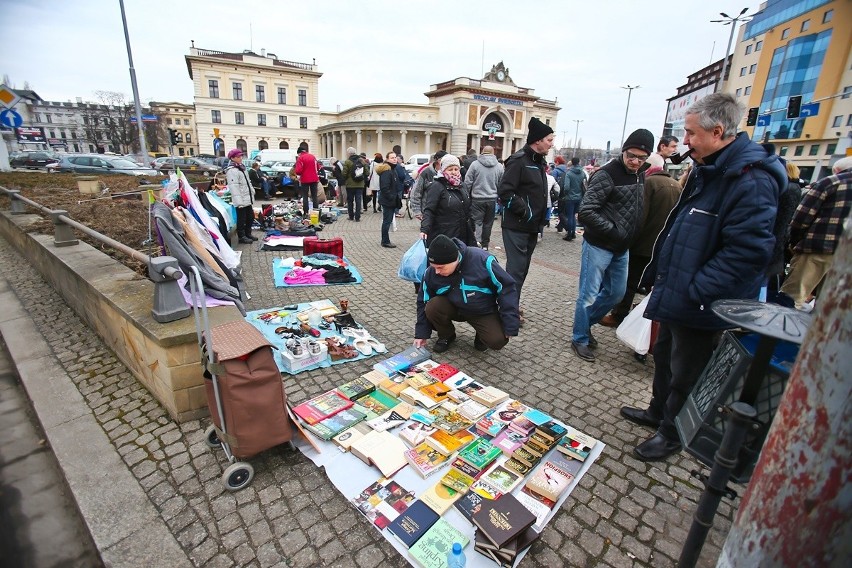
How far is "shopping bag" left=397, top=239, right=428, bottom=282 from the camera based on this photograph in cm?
459

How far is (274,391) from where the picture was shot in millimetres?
2346

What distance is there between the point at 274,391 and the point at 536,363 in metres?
2.47

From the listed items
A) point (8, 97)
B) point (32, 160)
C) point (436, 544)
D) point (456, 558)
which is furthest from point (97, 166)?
point (456, 558)

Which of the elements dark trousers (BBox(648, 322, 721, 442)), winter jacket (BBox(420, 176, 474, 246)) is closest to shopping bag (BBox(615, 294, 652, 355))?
dark trousers (BBox(648, 322, 721, 442))

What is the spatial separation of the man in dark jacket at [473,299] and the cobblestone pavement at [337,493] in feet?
1.16

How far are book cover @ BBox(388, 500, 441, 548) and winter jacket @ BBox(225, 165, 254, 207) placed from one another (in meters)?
Result: 7.17

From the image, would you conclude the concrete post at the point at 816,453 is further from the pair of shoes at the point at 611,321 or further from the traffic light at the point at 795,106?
the traffic light at the point at 795,106

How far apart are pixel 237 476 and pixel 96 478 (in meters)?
0.83

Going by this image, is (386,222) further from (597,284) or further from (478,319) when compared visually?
(597,284)

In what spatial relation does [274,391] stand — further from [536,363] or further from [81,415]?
[536,363]

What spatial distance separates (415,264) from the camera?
4.62m

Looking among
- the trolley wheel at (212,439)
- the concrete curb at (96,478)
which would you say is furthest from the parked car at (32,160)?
Answer: the trolley wheel at (212,439)

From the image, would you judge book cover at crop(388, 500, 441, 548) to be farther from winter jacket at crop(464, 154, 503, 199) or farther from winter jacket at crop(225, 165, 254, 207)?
winter jacket at crop(225, 165, 254, 207)

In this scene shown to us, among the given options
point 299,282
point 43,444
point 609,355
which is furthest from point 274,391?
point 299,282
